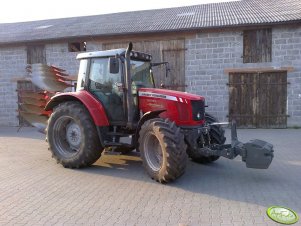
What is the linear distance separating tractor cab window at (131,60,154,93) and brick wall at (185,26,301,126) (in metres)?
5.80

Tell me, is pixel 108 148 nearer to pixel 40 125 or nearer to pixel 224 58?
pixel 40 125

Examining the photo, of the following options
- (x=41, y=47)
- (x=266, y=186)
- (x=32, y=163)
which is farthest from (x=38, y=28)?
(x=266, y=186)

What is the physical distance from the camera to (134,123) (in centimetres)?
584

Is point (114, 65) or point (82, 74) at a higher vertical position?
point (114, 65)

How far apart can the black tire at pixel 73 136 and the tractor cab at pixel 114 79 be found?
43 centimetres

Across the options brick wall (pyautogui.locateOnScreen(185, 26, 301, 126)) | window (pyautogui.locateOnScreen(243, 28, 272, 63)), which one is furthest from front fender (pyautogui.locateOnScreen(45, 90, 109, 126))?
window (pyautogui.locateOnScreen(243, 28, 272, 63))

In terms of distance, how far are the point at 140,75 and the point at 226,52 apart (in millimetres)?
6372

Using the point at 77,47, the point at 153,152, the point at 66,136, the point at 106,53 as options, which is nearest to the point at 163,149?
the point at 153,152

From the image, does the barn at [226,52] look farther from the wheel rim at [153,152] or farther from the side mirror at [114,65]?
the wheel rim at [153,152]

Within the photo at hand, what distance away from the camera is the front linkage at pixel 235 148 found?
16.1 feet

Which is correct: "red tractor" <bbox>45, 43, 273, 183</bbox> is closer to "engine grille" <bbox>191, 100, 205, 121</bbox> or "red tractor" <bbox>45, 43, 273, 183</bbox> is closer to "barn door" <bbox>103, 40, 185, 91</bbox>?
"engine grille" <bbox>191, 100, 205, 121</bbox>

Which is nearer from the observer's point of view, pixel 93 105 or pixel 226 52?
pixel 93 105

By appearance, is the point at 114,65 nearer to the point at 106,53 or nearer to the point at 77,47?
the point at 106,53

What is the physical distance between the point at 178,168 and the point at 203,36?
806 cm
